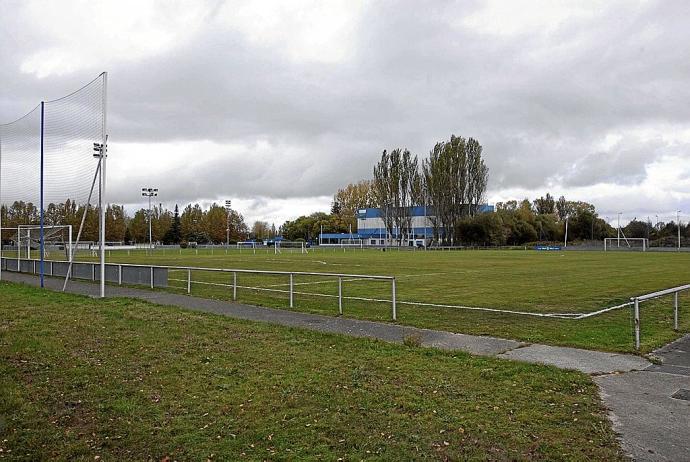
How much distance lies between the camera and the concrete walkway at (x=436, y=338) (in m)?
7.27

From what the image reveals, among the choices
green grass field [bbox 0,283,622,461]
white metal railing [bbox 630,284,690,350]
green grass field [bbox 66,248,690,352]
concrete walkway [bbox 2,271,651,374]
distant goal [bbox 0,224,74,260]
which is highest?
distant goal [bbox 0,224,74,260]

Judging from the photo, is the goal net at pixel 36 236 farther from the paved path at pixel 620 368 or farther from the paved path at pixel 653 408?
the paved path at pixel 653 408

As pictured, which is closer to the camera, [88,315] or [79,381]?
[79,381]

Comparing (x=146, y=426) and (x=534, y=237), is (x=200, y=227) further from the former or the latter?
(x=146, y=426)

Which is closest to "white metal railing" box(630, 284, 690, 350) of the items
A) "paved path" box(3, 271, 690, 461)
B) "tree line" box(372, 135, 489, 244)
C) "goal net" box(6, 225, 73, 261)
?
"paved path" box(3, 271, 690, 461)

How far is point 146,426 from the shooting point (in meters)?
4.75

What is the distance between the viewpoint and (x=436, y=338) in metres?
8.92

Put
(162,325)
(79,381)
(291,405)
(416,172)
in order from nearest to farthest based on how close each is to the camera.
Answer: (291,405) < (79,381) < (162,325) < (416,172)

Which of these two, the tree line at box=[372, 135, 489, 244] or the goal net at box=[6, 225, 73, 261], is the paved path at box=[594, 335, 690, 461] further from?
the tree line at box=[372, 135, 489, 244]

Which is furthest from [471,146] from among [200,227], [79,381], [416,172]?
[79,381]

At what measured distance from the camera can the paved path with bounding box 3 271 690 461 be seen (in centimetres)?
451

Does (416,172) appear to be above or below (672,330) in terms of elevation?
above

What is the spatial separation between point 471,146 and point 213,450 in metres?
95.1

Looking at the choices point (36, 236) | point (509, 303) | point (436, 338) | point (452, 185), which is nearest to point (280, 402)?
point (436, 338)
